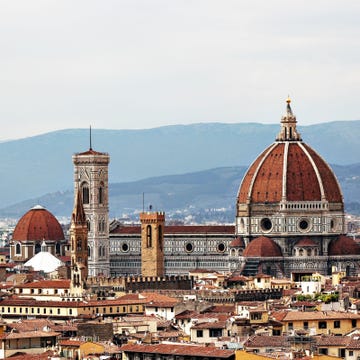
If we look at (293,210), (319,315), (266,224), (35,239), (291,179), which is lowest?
(319,315)

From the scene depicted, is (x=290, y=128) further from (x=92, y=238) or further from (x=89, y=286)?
(x=89, y=286)

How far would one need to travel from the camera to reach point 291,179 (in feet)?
524

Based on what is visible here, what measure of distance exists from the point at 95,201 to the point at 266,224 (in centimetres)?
1280

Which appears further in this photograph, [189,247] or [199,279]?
[189,247]

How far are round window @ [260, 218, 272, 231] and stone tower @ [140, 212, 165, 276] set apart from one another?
7.70 m

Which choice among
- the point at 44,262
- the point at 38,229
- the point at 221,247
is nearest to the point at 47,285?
the point at 44,262

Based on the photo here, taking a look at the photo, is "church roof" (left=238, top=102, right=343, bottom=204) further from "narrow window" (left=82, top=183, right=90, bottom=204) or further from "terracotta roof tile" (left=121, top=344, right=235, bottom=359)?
"terracotta roof tile" (left=121, top=344, right=235, bottom=359)

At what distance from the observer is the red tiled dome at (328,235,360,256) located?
156875mm

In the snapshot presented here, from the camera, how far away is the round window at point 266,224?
161000 millimetres

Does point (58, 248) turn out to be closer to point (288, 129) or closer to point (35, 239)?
point (35, 239)

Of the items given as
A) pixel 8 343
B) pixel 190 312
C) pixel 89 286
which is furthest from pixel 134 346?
pixel 89 286

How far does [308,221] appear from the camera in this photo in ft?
526

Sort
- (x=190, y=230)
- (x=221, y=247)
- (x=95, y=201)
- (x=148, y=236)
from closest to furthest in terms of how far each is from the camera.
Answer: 1. (x=148, y=236)
2. (x=221, y=247)
3. (x=95, y=201)
4. (x=190, y=230)

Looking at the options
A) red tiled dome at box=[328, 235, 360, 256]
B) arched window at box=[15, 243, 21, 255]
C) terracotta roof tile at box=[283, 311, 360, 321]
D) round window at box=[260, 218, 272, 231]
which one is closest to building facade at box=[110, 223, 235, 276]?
round window at box=[260, 218, 272, 231]
